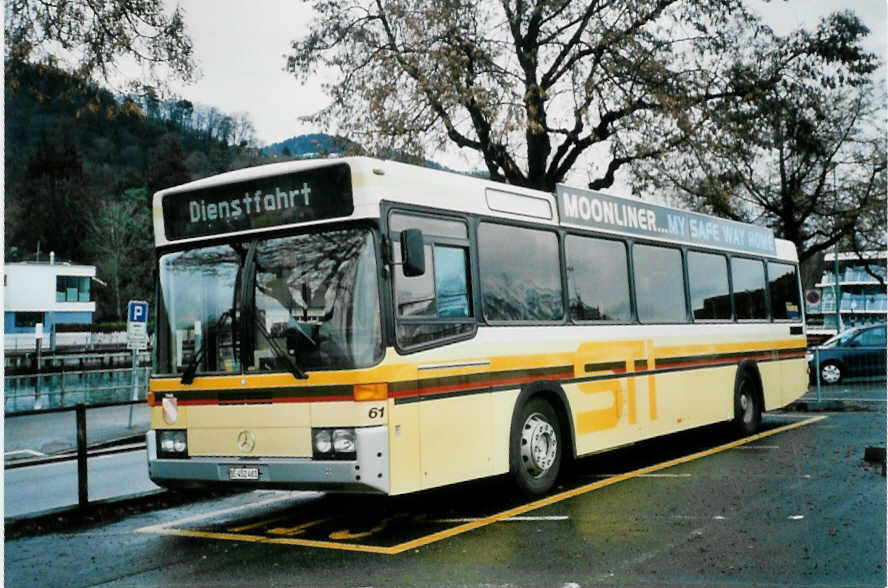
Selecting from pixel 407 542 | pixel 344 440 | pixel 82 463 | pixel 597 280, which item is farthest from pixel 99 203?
pixel 407 542

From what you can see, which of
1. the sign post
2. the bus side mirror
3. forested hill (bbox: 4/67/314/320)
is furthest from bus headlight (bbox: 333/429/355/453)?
forested hill (bbox: 4/67/314/320)

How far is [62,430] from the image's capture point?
79.7 feet

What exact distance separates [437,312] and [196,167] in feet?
211

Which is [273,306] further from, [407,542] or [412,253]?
[407,542]

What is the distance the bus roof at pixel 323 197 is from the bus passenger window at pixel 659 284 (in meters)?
1.52

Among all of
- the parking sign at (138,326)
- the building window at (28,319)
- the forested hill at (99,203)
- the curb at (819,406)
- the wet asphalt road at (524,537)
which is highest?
the forested hill at (99,203)

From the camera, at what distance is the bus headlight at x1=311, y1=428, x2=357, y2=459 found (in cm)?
767

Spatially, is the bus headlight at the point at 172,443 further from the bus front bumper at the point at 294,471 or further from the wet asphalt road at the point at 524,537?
the wet asphalt road at the point at 524,537

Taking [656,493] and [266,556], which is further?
[656,493]

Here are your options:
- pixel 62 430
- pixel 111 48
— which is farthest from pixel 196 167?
pixel 111 48

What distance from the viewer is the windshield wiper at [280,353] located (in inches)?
308

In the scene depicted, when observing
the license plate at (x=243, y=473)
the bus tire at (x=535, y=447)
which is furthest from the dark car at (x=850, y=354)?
the license plate at (x=243, y=473)

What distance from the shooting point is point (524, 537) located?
7734mm

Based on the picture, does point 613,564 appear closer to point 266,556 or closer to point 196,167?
point 266,556
